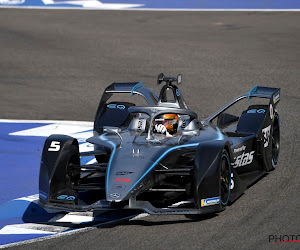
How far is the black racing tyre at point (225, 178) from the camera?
29.5 ft

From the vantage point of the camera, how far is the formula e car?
8586 mm

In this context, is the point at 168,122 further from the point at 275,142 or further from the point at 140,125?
the point at 275,142

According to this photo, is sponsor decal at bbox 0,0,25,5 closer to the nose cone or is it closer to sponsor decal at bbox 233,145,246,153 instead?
sponsor decal at bbox 233,145,246,153

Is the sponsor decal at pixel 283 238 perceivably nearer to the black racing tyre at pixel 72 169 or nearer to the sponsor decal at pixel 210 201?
the sponsor decal at pixel 210 201

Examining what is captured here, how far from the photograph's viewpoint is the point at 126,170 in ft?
28.7

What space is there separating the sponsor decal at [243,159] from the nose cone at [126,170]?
4.61 feet

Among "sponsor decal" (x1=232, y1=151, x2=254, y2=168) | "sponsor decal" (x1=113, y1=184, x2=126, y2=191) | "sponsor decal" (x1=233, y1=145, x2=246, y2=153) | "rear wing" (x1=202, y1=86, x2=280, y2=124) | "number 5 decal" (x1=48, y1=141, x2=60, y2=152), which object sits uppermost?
"rear wing" (x1=202, y1=86, x2=280, y2=124)

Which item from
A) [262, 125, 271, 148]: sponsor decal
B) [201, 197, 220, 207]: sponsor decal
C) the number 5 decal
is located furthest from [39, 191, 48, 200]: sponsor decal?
[262, 125, 271, 148]: sponsor decal

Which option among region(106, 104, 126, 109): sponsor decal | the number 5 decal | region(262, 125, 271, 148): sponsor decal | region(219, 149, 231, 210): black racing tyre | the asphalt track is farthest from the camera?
region(106, 104, 126, 109): sponsor decal

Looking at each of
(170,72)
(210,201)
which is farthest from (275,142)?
(170,72)

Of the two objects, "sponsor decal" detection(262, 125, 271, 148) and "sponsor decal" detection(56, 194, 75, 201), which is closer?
"sponsor decal" detection(56, 194, 75, 201)

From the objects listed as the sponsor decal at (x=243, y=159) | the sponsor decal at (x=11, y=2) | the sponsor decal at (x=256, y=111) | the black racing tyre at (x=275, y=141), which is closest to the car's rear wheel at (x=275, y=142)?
the black racing tyre at (x=275, y=141)

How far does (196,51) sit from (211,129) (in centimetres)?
1005

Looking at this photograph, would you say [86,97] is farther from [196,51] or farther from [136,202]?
[136,202]
